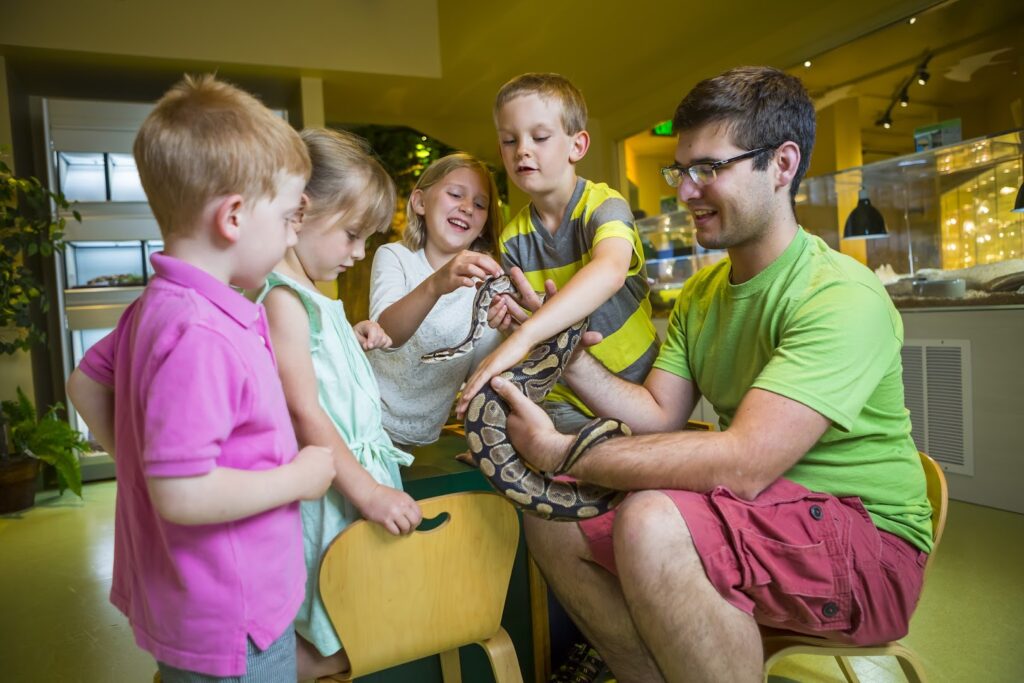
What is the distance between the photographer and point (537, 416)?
1.78 metres

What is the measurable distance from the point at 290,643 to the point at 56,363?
7456mm

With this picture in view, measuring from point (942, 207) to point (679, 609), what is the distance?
4810mm

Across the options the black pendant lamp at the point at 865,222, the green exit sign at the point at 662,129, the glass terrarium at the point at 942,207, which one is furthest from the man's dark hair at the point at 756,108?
the green exit sign at the point at 662,129

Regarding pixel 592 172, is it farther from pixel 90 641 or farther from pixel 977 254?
pixel 90 641

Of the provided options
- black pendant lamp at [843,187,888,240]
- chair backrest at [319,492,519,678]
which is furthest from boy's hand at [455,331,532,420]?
black pendant lamp at [843,187,888,240]

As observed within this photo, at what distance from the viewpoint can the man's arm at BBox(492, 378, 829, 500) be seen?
1518mm

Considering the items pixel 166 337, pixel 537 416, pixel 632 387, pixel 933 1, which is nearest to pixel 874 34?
pixel 933 1

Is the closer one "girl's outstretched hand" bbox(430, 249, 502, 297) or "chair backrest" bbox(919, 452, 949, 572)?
"chair backrest" bbox(919, 452, 949, 572)

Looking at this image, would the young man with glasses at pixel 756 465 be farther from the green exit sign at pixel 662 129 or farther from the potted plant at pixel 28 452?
the green exit sign at pixel 662 129

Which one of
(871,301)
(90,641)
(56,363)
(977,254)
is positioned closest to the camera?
(871,301)

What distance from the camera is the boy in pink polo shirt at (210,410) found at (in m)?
1.02

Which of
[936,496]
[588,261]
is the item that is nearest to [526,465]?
[588,261]

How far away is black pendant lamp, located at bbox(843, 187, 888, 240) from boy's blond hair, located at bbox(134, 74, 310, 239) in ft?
17.6

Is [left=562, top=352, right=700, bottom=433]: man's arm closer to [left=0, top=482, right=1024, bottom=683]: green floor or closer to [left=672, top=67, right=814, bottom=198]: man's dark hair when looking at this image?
[left=672, top=67, right=814, bottom=198]: man's dark hair
